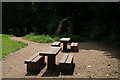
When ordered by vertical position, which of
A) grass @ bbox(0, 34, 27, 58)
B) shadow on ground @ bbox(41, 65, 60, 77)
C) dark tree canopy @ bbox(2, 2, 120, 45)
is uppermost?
dark tree canopy @ bbox(2, 2, 120, 45)

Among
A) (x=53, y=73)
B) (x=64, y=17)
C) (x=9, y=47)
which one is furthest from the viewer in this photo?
(x=64, y=17)

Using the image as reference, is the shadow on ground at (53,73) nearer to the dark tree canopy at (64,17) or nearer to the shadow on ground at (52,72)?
the shadow on ground at (52,72)

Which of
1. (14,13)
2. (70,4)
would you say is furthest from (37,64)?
(14,13)

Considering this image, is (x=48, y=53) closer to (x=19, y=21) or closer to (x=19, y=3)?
(x=19, y=21)

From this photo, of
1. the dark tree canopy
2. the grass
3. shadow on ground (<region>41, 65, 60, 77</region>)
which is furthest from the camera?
the dark tree canopy

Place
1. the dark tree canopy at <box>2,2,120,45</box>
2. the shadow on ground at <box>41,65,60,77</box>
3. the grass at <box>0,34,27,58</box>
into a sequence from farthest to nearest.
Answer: the dark tree canopy at <box>2,2,120,45</box> → the grass at <box>0,34,27,58</box> → the shadow on ground at <box>41,65,60,77</box>

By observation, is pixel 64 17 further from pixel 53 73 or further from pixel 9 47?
pixel 53 73

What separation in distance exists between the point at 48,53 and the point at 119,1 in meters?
9.54

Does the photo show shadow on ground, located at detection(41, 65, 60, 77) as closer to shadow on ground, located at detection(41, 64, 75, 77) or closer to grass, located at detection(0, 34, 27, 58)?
shadow on ground, located at detection(41, 64, 75, 77)

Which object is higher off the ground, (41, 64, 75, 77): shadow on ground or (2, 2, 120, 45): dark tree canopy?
(2, 2, 120, 45): dark tree canopy

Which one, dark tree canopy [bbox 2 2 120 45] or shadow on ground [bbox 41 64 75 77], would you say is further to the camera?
dark tree canopy [bbox 2 2 120 45]

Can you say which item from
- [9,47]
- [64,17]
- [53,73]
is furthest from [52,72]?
[64,17]

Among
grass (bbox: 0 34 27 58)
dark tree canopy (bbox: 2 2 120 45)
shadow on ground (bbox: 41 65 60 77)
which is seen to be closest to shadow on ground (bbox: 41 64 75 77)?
shadow on ground (bbox: 41 65 60 77)

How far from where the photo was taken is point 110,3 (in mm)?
12867
